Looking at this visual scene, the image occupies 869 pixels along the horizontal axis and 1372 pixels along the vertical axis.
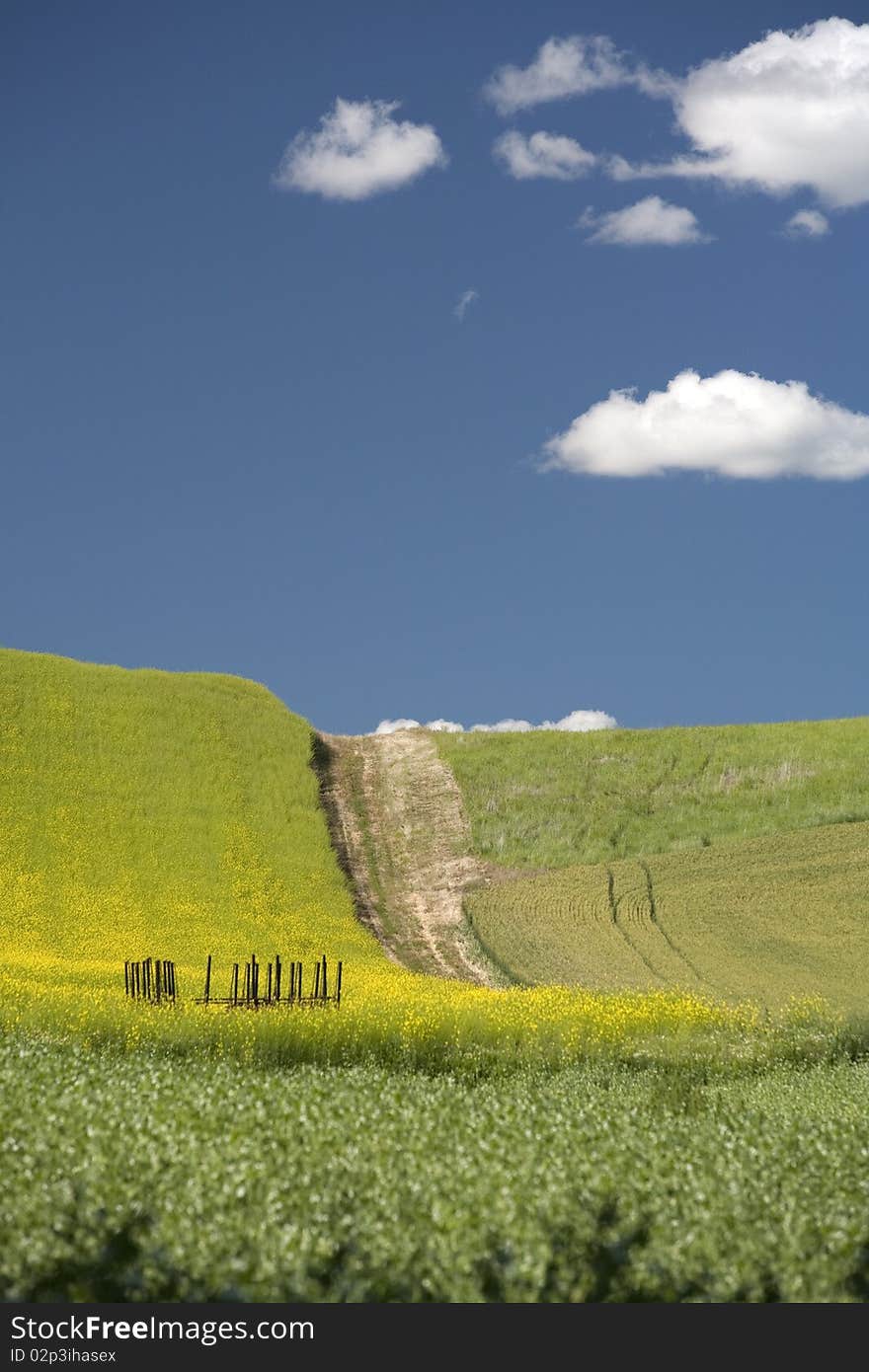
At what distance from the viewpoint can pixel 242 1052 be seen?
23391 mm

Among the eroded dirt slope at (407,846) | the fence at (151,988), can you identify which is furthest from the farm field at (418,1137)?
the eroded dirt slope at (407,846)

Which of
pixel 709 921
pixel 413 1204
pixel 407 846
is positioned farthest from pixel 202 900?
pixel 413 1204

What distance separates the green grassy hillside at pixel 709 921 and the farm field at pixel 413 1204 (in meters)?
21.8

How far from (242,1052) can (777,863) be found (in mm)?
Result: 34119

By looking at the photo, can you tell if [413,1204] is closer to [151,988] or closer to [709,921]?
[151,988]

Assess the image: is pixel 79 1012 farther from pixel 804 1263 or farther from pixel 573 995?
pixel 804 1263

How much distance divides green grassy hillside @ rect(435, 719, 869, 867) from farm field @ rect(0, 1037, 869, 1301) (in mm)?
42057

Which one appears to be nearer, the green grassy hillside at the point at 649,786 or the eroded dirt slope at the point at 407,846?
the eroded dirt slope at the point at 407,846

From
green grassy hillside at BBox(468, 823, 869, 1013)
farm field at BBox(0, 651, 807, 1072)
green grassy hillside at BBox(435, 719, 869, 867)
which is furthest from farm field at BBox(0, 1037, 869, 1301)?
green grassy hillside at BBox(435, 719, 869, 867)

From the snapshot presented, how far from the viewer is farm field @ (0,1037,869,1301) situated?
33.5 feet

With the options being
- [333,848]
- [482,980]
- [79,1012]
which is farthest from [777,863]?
[79,1012]

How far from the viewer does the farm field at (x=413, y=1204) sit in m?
10.2

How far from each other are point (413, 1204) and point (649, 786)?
177 feet

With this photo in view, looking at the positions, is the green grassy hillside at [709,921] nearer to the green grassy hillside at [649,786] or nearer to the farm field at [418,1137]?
the farm field at [418,1137]
